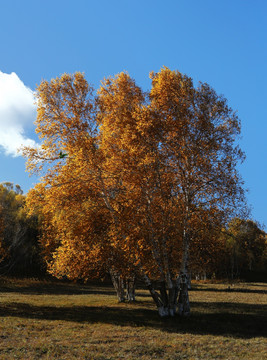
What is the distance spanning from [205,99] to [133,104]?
4.55 meters

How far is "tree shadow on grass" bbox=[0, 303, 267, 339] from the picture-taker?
16141mm

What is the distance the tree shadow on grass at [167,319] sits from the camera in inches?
635

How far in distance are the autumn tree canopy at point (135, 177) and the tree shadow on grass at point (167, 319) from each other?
152 cm

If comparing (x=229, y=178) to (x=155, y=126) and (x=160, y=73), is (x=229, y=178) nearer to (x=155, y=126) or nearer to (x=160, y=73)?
(x=155, y=126)

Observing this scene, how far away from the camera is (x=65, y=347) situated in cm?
1175

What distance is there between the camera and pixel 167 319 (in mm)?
18078

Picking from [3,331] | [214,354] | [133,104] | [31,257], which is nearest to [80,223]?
[3,331]

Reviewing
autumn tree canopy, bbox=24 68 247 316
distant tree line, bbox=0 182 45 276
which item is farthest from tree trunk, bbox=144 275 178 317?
distant tree line, bbox=0 182 45 276

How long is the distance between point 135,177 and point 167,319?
828cm

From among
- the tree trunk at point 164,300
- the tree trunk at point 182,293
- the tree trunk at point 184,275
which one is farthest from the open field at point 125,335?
the tree trunk at point 184,275

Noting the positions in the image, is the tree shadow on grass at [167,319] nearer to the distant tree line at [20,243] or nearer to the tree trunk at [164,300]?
the tree trunk at [164,300]

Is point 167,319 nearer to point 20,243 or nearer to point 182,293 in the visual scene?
point 182,293

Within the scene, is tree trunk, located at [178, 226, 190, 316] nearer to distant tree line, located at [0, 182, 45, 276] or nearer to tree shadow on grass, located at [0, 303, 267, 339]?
tree shadow on grass, located at [0, 303, 267, 339]

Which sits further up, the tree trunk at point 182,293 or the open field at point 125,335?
the tree trunk at point 182,293
